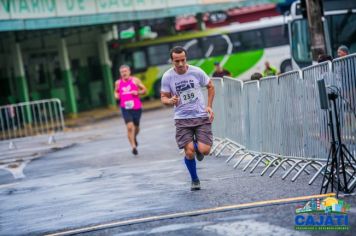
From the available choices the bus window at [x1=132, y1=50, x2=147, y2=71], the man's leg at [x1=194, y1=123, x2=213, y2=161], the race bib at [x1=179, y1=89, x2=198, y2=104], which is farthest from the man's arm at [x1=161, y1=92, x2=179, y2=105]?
the bus window at [x1=132, y1=50, x2=147, y2=71]

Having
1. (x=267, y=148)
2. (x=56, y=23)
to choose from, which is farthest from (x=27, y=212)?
(x=56, y=23)

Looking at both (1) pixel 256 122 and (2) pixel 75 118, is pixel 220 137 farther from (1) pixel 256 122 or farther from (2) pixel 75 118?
(2) pixel 75 118

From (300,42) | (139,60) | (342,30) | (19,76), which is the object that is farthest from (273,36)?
(342,30)

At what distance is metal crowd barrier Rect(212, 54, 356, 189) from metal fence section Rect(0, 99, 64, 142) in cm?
1040

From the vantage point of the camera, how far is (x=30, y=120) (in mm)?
23672

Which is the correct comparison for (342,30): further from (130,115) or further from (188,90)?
(188,90)

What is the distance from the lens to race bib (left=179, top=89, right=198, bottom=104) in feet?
32.5

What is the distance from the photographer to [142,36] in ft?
136

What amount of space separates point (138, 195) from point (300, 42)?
1569cm

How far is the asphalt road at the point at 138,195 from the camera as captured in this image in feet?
24.0

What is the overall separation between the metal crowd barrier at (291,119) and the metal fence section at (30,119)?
409 inches

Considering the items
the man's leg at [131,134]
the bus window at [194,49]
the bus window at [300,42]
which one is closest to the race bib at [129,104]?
the man's leg at [131,134]

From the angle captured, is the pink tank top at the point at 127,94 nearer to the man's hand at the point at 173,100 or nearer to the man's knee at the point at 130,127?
the man's knee at the point at 130,127

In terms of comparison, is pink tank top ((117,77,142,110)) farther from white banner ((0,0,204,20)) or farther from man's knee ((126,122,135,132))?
white banner ((0,0,204,20))
